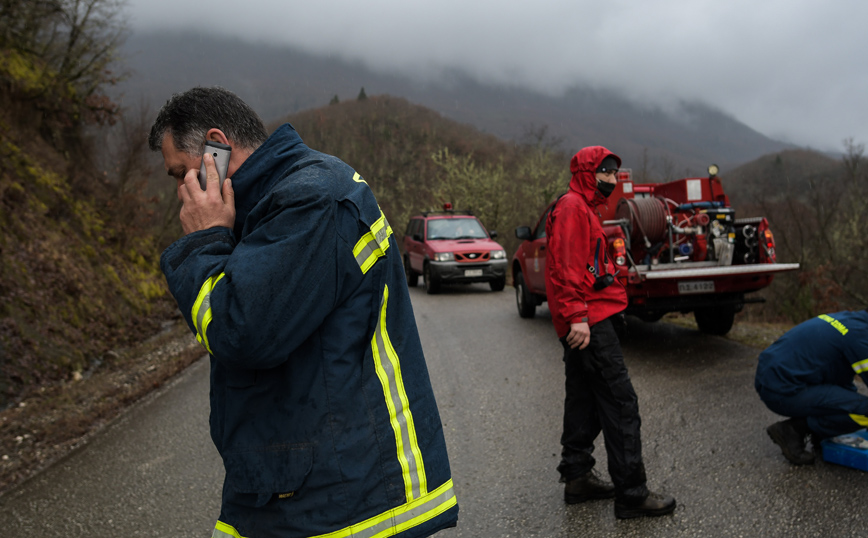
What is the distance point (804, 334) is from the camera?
4.22 m

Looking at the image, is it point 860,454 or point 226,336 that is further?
point 860,454

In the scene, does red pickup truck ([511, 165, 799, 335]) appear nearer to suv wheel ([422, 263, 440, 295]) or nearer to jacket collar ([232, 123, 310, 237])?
jacket collar ([232, 123, 310, 237])

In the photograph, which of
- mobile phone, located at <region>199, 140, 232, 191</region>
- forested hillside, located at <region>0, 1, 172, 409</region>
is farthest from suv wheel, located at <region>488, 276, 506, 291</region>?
mobile phone, located at <region>199, 140, 232, 191</region>

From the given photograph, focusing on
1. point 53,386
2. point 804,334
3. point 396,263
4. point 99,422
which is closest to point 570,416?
point 804,334

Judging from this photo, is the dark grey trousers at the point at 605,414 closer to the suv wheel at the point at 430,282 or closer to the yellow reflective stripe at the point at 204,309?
the yellow reflective stripe at the point at 204,309

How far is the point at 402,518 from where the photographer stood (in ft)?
5.14

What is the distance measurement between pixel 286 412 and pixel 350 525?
315mm

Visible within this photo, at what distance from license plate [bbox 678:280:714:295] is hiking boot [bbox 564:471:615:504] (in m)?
3.89

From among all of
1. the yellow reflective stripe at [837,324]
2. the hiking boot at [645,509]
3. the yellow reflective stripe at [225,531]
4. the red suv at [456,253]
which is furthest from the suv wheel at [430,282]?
the yellow reflective stripe at [225,531]

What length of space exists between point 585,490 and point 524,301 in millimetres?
7234

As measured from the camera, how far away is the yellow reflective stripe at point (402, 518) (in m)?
1.53

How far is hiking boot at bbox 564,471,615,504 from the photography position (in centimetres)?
377

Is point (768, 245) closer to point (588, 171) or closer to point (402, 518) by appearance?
point (588, 171)

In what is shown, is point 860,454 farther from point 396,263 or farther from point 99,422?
point 99,422
